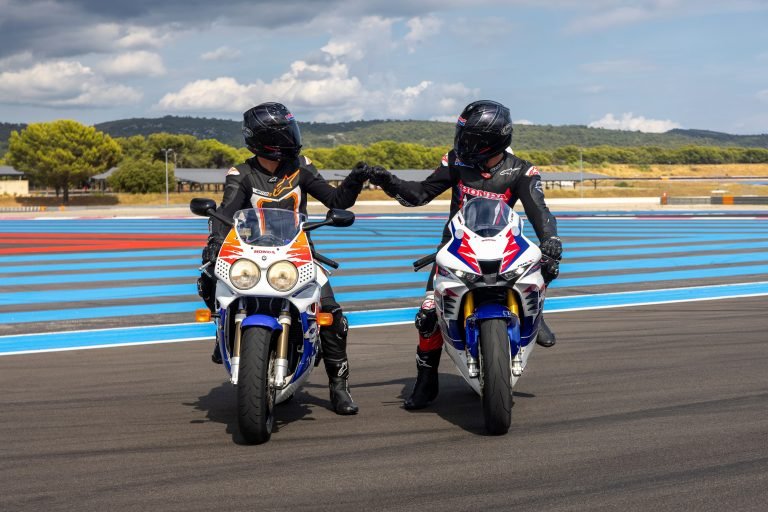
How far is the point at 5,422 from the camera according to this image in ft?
19.7

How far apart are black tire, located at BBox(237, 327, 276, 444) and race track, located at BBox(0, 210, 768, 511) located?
0.14 metres

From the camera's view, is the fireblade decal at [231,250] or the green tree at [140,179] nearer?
the fireblade decal at [231,250]

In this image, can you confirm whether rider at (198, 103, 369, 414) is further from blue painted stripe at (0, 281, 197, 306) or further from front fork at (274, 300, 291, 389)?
blue painted stripe at (0, 281, 197, 306)

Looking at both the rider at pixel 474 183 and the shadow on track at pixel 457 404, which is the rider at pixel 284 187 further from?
the shadow on track at pixel 457 404

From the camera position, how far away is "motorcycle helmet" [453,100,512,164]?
638cm

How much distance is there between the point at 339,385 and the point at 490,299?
1278 millimetres

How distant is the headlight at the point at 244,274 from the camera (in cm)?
541

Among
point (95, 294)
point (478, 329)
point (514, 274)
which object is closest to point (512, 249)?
point (514, 274)

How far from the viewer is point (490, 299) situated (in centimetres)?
568

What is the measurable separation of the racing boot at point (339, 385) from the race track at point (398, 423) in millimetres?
139

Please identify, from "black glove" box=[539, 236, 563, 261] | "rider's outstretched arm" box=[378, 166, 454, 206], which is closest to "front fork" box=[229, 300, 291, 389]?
"rider's outstretched arm" box=[378, 166, 454, 206]

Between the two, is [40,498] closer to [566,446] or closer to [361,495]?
[361,495]

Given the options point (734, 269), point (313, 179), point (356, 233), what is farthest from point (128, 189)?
point (313, 179)

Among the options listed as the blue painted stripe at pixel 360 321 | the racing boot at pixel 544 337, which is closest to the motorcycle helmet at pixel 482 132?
the racing boot at pixel 544 337
